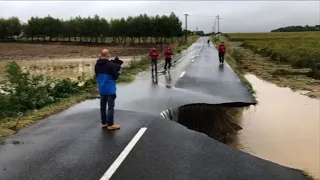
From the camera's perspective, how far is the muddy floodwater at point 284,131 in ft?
29.3

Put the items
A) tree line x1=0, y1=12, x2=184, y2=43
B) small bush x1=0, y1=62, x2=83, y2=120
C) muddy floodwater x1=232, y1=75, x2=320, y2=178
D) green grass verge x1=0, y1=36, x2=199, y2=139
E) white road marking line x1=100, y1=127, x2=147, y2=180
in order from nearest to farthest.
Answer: white road marking line x1=100, y1=127, x2=147, y2=180
green grass verge x1=0, y1=36, x2=199, y2=139
muddy floodwater x1=232, y1=75, x2=320, y2=178
small bush x1=0, y1=62, x2=83, y2=120
tree line x1=0, y1=12, x2=184, y2=43

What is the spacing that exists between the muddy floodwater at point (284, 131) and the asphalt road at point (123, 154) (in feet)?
8.70

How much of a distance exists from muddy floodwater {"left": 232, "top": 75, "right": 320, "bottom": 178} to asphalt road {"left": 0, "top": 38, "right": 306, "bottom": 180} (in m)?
2.65

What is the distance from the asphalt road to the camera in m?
5.16

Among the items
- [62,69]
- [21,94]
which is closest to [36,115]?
[21,94]

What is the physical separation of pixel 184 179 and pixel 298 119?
8705 millimetres

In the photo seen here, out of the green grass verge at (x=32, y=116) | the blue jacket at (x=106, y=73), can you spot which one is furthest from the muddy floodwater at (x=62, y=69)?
the blue jacket at (x=106, y=73)

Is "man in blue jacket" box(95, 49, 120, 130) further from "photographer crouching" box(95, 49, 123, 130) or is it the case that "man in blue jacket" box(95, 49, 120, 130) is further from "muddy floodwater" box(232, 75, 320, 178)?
"muddy floodwater" box(232, 75, 320, 178)

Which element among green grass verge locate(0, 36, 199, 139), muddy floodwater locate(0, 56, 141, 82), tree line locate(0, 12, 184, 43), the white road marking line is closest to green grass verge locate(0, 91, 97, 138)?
green grass verge locate(0, 36, 199, 139)

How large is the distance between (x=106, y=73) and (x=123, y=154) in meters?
1.79

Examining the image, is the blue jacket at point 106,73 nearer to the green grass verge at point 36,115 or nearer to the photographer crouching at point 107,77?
the photographer crouching at point 107,77

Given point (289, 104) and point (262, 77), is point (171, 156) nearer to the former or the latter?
point (289, 104)

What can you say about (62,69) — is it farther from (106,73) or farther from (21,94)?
(106,73)

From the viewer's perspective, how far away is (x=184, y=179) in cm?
504
